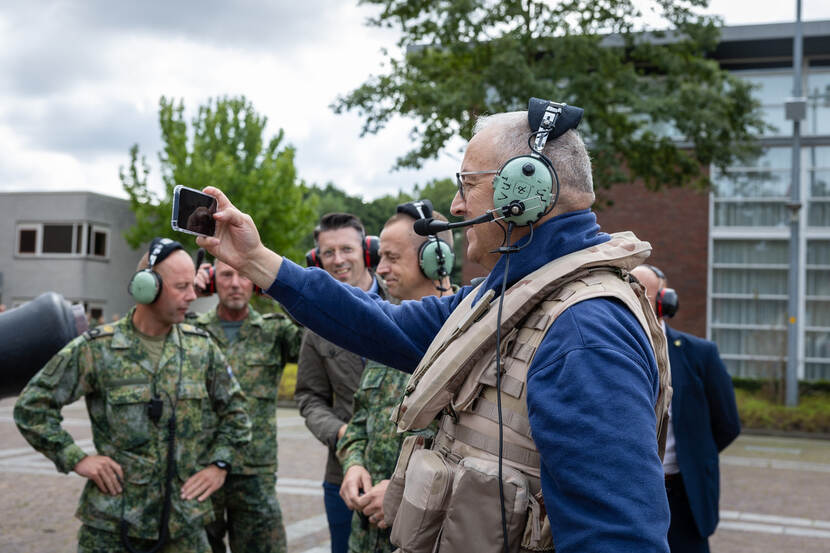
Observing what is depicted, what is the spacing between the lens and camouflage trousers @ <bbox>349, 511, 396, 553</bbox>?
3.74 metres

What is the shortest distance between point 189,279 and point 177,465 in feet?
3.48

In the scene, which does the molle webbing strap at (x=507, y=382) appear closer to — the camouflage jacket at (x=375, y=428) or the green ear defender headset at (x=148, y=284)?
the camouflage jacket at (x=375, y=428)

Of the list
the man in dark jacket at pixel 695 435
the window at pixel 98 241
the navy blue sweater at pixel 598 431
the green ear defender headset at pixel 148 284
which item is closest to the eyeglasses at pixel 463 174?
the navy blue sweater at pixel 598 431

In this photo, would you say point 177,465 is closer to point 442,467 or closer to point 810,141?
point 442,467

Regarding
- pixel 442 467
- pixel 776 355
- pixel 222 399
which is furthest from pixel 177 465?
pixel 776 355

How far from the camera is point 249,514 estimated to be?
5.53m

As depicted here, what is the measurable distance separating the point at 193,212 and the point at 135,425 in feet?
7.92

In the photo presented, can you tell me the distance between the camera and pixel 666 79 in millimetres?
19344

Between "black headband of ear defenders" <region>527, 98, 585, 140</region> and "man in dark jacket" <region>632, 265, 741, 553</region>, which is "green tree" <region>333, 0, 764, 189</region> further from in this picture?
"black headband of ear defenders" <region>527, 98, 585, 140</region>

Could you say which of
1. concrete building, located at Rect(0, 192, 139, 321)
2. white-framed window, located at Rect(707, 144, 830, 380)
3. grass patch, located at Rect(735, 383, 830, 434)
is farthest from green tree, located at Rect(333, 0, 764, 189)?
concrete building, located at Rect(0, 192, 139, 321)

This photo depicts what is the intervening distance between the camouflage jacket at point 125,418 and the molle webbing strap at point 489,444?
269 centimetres

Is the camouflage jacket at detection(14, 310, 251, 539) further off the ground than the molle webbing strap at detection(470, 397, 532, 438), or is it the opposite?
the molle webbing strap at detection(470, 397, 532, 438)

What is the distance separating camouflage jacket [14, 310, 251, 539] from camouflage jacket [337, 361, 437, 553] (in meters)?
1.00

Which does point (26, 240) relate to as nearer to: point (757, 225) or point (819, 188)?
point (757, 225)
